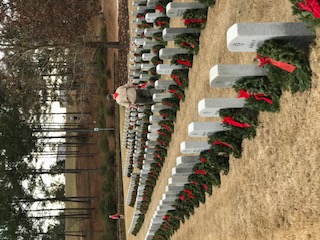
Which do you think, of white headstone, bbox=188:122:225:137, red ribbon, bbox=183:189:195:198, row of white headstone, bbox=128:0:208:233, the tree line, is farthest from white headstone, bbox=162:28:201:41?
the tree line

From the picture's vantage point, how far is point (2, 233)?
63.8ft

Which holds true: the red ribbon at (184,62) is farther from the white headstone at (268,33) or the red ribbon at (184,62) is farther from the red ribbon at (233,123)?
the white headstone at (268,33)

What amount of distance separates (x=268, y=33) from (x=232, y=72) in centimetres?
73

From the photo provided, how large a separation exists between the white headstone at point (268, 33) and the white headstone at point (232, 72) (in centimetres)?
51

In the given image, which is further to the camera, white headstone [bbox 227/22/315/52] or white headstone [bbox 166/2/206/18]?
white headstone [bbox 166/2/206/18]

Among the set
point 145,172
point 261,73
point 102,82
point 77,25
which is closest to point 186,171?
point 261,73

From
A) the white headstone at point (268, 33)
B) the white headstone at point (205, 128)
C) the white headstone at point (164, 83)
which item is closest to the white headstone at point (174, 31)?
the white headstone at point (164, 83)

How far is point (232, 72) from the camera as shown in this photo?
15.2ft

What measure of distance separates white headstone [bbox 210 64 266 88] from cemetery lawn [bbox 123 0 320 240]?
0.44 metres

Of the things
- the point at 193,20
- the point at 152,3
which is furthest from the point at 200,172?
the point at 152,3

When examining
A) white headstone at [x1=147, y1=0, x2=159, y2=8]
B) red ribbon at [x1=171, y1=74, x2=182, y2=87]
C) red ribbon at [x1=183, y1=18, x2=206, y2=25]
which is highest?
white headstone at [x1=147, y1=0, x2=159, y2=8]

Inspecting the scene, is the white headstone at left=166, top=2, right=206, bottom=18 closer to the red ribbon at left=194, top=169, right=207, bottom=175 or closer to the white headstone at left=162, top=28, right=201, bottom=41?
the white headstone at left=162, top=28, right=201, bottom=41

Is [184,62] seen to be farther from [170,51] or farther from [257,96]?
[257,96]

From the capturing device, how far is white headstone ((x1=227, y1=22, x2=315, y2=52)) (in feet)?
12.9
